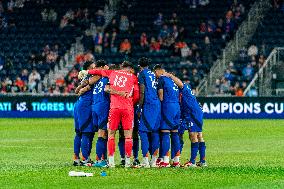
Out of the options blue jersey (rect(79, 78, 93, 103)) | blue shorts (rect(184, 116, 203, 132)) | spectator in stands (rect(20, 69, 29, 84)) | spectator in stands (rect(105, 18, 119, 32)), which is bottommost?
spectator in stands (rect(20, 69, 29, 84))

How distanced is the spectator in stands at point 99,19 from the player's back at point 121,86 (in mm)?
33704

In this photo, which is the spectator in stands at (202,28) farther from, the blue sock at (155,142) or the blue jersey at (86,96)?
the blue sock at (155,142)

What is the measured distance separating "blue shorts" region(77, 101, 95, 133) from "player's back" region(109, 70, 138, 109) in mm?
994

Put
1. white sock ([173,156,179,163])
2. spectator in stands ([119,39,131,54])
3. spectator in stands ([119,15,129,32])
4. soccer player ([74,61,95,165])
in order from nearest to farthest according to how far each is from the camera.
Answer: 1. white sock ([173,156,179,163])
2. soccer player ([74,61,95,165])
3. spectator in stands ([119,39,131,54])
4. spectator in stands ([119,15,129,32])

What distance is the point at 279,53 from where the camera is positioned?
156ft

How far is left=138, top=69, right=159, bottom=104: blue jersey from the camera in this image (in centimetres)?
2127

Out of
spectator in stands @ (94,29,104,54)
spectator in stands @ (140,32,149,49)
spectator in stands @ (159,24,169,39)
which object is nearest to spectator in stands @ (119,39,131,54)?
spectator in stands @ (140,32,149,49)

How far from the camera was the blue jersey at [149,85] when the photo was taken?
21.3m

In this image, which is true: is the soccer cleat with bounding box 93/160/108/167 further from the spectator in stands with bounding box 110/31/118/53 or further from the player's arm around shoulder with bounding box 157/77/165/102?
the spectator in stands with bounding box 110/31/118/53

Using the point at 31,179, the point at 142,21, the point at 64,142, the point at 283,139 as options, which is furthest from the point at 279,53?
the point at 31,179

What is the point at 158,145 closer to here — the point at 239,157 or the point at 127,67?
the point at 127,67

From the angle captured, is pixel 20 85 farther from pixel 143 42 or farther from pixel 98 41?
pixel 143 42

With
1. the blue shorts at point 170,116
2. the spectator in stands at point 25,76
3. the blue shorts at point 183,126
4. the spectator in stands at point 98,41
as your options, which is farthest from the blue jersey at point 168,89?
the spectator in stands at point 98,41

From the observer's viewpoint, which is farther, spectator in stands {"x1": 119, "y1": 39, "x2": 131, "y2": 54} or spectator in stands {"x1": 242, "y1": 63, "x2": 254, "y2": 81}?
spectator in stands {"x1": 119, "y1": 39, "x2": 131, "y2": 54}
